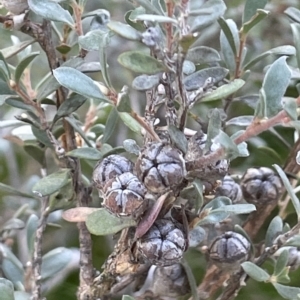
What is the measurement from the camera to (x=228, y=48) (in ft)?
2.22

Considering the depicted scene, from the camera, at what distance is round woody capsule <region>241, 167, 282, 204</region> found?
0.77 m

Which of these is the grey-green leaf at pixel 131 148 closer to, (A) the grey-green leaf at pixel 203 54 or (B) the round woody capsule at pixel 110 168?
(B) the round woody capsule at pixel 110 168

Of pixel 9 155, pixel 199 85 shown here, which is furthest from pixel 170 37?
pixel 9 155

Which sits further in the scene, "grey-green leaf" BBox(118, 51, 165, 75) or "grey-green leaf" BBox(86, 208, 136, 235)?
"grey-green leaf" BBox(86, 208, 136, 235)

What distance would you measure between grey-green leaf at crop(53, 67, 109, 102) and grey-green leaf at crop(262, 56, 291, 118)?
16 cm

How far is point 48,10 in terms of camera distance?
0.56m

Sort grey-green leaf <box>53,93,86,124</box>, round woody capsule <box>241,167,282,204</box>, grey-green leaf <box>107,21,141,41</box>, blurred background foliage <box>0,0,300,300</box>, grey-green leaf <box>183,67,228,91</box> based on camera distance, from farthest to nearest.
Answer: blurred background foliage <box>0,0,300,300</box>, round woody capsule <box>241,167,282,204</box>, grey-green leaf <box>53,93,86,124</box>, grey-green leaf <box>183,67,228,91</box>, grey-green leaf <box>107,21,141,41</box>

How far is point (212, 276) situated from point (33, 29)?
451 mm

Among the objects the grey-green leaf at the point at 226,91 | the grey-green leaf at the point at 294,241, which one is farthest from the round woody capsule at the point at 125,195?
the grey-green leaf at the point at 294,241

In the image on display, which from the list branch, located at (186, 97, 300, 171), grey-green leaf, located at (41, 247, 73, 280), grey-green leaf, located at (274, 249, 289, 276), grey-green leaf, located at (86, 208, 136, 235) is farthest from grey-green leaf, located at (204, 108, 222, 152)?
grey-green leaf, located at (41, 247, 73, 280)

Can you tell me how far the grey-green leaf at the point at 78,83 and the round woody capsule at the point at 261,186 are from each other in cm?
35

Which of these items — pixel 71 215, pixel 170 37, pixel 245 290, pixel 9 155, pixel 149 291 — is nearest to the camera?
pixel 170 37

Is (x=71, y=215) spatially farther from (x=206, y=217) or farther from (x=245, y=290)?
(x=245, y=290)

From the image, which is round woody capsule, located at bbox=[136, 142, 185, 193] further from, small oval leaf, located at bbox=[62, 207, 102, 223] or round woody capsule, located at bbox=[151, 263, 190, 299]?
round woody capsule, located at bbox=[151, 263, 190, 299]
